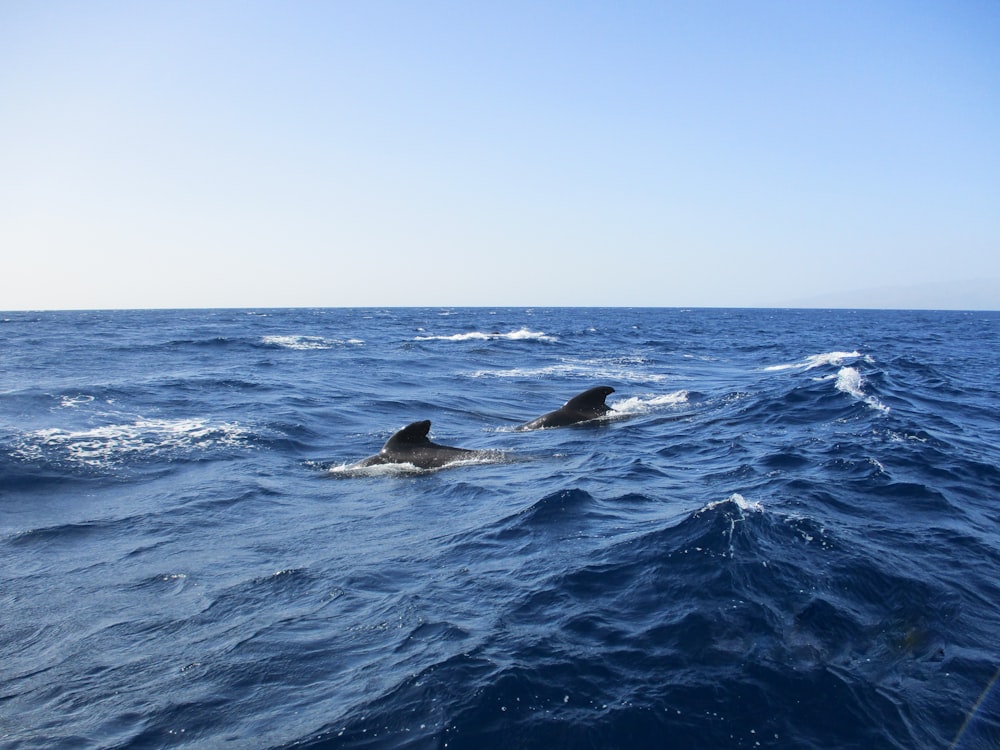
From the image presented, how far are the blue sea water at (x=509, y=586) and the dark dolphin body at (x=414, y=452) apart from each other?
0.61 meters

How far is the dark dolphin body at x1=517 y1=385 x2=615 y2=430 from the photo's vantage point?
61.5 feet

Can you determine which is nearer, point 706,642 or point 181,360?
point 706,642

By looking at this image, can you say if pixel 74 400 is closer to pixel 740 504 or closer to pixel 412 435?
pixel 412 435

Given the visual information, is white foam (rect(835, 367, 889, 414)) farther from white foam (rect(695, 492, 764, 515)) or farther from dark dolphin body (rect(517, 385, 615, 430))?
white foam (rect(695, 492, 764, 515))

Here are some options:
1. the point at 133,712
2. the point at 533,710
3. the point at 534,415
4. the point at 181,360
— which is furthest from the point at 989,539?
the point at 181,360

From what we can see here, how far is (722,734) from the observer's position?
194 inches

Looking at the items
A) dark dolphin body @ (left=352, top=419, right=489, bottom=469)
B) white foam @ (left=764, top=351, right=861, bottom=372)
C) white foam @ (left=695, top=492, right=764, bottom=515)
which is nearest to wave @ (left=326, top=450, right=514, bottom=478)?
dark dolphin body @ (left=352, top=419, right=489, bottom=469)

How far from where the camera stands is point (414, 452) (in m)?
14.5

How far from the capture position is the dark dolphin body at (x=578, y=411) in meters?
18.7

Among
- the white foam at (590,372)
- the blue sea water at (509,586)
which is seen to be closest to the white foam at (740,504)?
the blue sea water at (509,586)

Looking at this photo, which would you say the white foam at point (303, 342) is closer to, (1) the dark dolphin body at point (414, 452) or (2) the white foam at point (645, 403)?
(2) the white foam at point (645, 403)

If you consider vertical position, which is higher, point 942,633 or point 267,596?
point 942,633

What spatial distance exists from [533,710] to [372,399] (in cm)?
1958

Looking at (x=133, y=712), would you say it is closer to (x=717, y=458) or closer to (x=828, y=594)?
(x=828, y=594)
